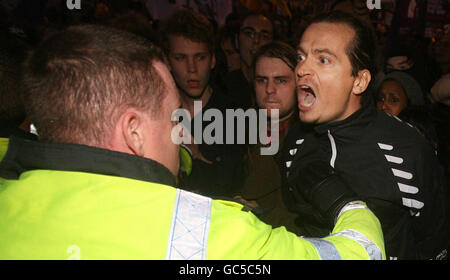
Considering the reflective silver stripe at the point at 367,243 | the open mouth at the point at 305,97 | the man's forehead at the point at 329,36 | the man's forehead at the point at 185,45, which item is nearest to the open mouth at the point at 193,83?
the man's forehead at the point at 185,45

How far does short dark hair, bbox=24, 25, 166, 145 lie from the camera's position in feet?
3.05

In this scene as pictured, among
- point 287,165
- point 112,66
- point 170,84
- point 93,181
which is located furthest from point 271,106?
point 93,181

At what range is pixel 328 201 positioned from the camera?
1303 millimetres

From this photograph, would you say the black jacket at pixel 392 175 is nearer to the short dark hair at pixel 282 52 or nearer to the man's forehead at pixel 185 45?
the short dark hair at pixel 282 52

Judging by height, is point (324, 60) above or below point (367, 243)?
above

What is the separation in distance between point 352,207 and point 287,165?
578 millimetres

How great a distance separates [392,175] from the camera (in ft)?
4.71

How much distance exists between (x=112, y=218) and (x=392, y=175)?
→ 46.6 inches

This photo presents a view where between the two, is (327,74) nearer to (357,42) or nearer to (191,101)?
(357,42)

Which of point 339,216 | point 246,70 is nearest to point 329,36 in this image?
point 339,216

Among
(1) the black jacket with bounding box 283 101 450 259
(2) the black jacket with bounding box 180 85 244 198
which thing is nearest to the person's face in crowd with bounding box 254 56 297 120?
(2) the black jacket with bounding box 180 85 244 198

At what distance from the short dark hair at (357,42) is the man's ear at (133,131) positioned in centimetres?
104

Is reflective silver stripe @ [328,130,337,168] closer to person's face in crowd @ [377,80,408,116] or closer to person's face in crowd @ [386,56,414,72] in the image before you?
person's face in crowd @ [377,80,408,116]

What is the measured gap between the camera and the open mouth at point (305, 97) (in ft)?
5.46
